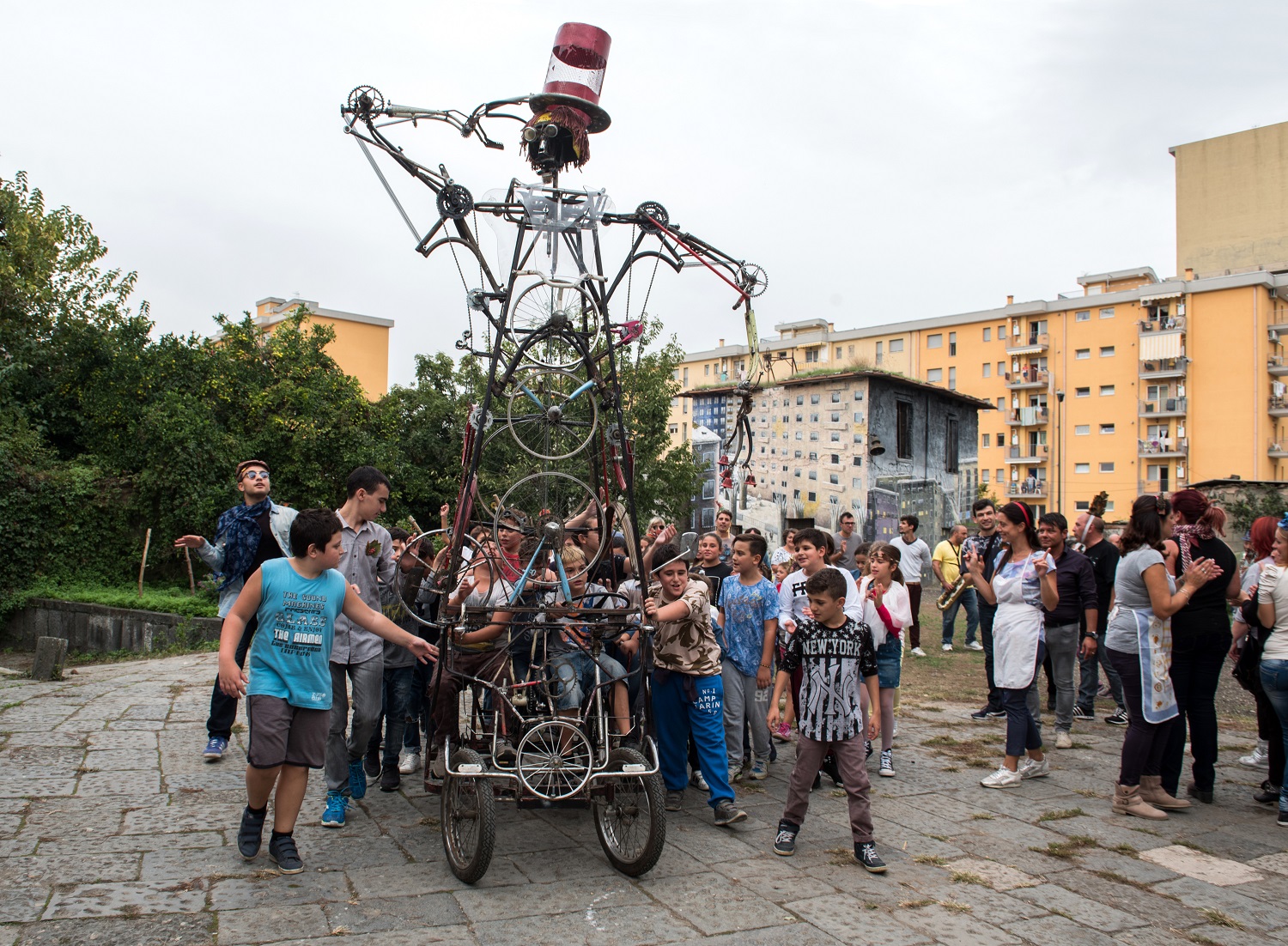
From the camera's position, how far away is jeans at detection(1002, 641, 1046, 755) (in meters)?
6.10

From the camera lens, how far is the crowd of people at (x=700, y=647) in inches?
180

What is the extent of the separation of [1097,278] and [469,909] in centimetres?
6111

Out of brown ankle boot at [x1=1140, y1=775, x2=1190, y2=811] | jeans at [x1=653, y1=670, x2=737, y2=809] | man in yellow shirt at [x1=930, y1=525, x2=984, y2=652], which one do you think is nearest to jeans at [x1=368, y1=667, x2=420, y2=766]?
jeans at [x1=653, y1=670, x2=737, y2=809]

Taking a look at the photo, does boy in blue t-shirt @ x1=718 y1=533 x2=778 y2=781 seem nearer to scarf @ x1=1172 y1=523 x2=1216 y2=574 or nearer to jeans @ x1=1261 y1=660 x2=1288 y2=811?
scarf @ x1=1172 y1=523 x2=1216 y2=574

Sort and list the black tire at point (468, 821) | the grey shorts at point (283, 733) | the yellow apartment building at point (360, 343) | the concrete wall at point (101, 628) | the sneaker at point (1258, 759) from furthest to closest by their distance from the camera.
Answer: the yellow apartment building at point (360, 343), the concrete wall at point (101, 628), the sneaker at point (1258, 759), the grey shorts at point (283, 733), the black tire at point (468, 821)

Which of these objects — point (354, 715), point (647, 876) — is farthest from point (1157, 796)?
point (354, 715)

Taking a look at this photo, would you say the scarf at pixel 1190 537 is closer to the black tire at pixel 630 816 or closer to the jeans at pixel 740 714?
the jeans at pixel 740 714

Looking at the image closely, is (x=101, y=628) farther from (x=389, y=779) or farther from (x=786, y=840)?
(x=786, y=840)

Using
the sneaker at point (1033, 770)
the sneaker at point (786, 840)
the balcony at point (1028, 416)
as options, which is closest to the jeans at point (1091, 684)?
the sneaker at point (1033, 770)

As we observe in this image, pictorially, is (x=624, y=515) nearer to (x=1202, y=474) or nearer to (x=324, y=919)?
(x=324, y=919)

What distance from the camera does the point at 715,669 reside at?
5535 millimetres

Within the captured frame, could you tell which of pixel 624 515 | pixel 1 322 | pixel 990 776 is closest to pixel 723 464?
pixel 624 515

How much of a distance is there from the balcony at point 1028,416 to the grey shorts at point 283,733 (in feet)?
190

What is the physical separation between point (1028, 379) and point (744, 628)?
2213 inches
